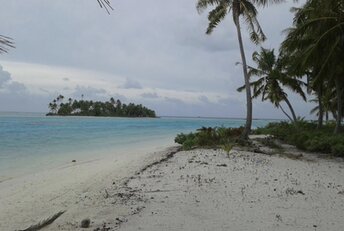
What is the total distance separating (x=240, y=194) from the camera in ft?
24.3

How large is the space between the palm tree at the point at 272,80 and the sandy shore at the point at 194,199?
15.9 m

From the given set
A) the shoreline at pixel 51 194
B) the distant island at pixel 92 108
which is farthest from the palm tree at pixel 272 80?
the distant island at pixel 92 108

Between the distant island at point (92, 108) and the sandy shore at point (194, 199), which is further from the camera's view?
the distant island at point (92, 108)

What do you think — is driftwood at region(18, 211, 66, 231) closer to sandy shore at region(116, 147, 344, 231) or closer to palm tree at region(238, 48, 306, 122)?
sandy shore at region(116, 147, 344, 231)

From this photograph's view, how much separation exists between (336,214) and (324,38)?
1103cm

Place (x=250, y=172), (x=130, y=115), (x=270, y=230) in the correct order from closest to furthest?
(x=270, y=230) → (x=250, y=172) → (x=130, y=115)

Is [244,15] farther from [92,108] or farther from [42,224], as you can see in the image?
[92,108]

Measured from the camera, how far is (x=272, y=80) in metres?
28.0

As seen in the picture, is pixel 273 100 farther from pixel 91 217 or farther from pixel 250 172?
pixel 91 217

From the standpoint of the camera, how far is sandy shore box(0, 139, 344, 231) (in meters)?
5.66

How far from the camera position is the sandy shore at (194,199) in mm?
5656

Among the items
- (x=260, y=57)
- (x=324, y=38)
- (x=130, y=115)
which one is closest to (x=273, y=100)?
(x=260, y=57)

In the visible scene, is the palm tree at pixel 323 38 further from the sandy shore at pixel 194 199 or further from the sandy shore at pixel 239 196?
the sandy shore at pixel 194 199

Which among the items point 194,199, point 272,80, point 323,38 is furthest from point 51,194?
point 272,80
